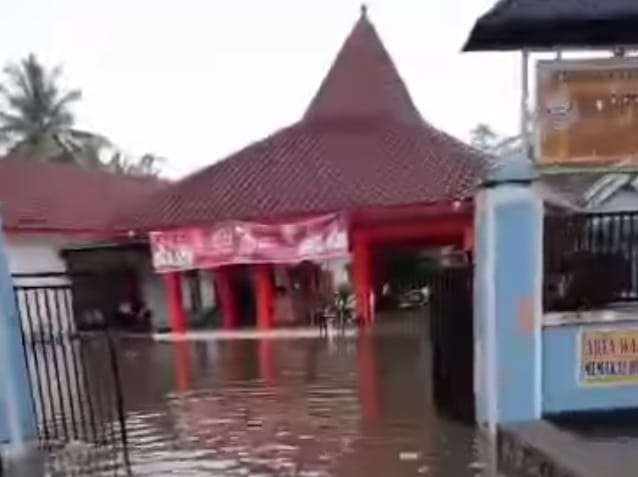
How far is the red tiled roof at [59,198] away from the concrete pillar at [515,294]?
15457mm

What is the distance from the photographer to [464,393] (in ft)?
29.2

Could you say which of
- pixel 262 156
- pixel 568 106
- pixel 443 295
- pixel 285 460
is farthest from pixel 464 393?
pixel 262 156

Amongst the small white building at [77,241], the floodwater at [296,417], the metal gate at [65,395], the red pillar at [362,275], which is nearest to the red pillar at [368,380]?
the floodwater at [296,417]

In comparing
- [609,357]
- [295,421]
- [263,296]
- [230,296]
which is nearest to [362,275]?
[263,296]

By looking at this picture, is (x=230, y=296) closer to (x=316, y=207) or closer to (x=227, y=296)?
(x=227, y=296)

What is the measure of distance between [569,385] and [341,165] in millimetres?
13928

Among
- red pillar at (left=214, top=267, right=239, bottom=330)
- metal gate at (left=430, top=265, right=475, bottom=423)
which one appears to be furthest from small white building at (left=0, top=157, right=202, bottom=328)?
metal gate at (left=430, top=265, right=475, bottom=423)

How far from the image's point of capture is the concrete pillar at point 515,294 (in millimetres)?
7652

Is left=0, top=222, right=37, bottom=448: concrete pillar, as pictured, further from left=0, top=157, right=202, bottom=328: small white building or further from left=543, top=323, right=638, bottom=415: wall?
left=0, top=157, right=202, bottom=328: small white building

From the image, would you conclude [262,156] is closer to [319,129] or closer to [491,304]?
[319,129]

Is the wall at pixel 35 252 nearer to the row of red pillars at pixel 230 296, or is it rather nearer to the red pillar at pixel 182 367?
the row of red pillars at pixel 230 296

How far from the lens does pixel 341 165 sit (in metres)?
21.3

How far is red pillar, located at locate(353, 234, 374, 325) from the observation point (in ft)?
67.5

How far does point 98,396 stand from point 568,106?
752cm
